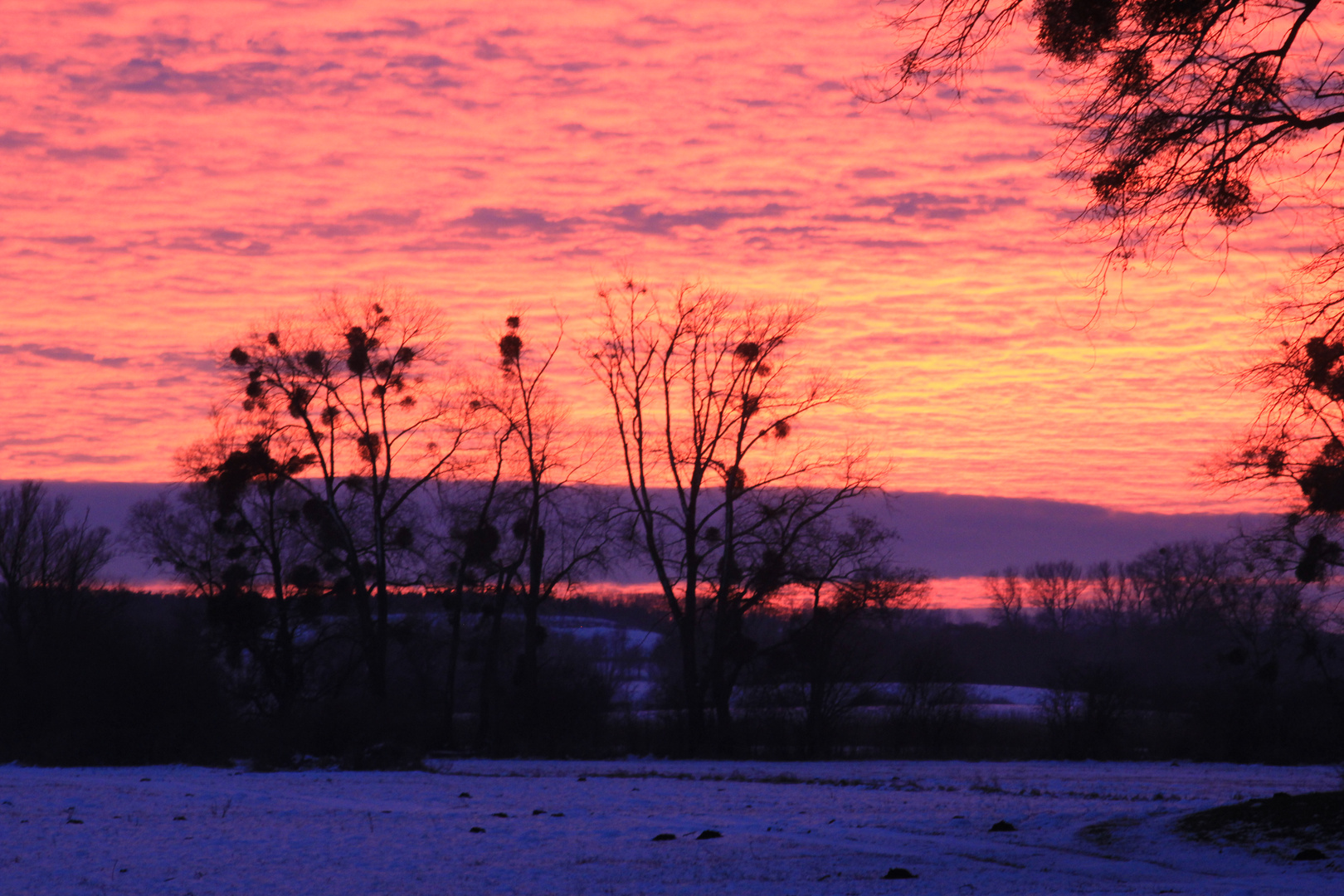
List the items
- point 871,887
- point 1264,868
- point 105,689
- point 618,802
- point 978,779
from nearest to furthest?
point 871,887
point 1264,868
point 618,802
point 978,779
point 105,689

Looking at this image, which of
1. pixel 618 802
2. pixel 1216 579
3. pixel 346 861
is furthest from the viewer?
pixel 1216 579

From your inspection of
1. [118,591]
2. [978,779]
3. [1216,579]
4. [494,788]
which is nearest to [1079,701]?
[1216,579]

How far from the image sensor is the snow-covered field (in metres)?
9.17

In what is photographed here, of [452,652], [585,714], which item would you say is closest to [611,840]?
[585,714]

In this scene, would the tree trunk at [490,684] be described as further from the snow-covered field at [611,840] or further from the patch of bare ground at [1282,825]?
the patch of bare ground at [1282,825]

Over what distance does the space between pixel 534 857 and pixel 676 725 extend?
22.5 m

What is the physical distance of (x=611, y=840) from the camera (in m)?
11.7

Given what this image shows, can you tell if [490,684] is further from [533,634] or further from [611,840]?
[611,840]

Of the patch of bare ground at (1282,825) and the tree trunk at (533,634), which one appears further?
the tree trunk at (533,634)

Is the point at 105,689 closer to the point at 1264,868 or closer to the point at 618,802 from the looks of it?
the point at 618,802

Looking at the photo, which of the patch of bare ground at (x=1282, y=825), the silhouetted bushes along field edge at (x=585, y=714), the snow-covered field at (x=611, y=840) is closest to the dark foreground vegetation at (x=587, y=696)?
the silhouetted bushes along field edge at (x=585, y=714)

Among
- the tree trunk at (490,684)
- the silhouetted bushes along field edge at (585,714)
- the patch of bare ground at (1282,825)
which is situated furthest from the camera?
the tree trunk at (490,684)

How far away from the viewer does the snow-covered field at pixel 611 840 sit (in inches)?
361

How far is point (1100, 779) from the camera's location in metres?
22.5
